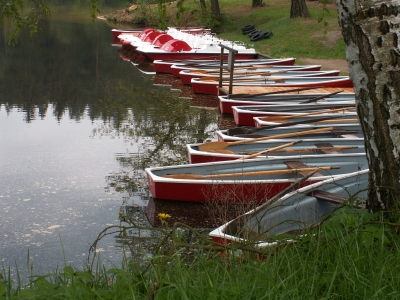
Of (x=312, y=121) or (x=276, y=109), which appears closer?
(x=312, y=121)

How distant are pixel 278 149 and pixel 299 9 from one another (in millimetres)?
21336

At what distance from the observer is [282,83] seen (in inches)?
629

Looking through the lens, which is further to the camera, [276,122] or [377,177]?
[276,122]

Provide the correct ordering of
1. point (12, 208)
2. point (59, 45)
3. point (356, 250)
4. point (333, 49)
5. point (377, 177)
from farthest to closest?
1. point (59, 45)
2. point (333, 49)
3. point (12, 208)
4. point (377, 177)
5. point (356, 250)

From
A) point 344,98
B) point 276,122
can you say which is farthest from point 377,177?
point 344,98

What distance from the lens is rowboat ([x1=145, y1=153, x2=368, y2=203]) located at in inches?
296

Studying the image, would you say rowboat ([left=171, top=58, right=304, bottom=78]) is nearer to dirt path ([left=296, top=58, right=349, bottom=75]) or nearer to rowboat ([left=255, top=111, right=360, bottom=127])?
dirt path ([left=296, top=58, right=349, bottom=75])

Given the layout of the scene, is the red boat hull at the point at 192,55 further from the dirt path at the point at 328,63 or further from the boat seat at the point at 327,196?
the boat seat at the point at 327,196

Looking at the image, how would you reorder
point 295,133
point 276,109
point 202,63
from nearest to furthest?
point 295,133
point 276,109
point 202,63

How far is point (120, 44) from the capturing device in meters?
29.6

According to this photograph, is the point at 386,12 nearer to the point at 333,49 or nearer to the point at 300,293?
the point at 300,293

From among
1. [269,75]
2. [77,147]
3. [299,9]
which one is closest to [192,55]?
[269,75]

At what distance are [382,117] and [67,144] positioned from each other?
8212 millimetres

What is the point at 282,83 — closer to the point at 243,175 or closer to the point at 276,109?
the point at 276,109
